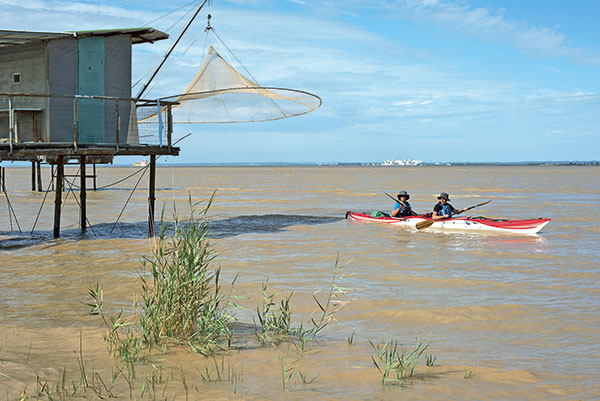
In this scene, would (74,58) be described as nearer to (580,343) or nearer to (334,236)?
(334,236)

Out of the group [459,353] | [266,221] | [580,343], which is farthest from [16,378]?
→ [266,221]

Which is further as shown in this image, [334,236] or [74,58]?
[334,236]

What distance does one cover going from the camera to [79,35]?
1605 centimetres

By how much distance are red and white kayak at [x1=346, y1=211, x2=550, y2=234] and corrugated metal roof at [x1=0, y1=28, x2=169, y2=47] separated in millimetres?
9550

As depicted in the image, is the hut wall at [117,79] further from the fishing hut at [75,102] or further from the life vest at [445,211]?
the life vest at [445,211]

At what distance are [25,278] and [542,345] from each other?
9325mm

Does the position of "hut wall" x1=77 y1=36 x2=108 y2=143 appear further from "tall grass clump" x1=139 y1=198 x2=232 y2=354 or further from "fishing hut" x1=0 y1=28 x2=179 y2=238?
"tall grass clump" x1=139 y1=198 x2=232 y2=354

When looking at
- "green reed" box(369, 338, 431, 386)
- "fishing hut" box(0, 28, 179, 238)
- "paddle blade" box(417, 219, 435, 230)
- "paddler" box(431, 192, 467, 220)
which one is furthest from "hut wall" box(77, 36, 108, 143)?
"green reed" box(369, 338, 431, 386)

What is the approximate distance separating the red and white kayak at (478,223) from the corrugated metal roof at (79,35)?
31.3ft

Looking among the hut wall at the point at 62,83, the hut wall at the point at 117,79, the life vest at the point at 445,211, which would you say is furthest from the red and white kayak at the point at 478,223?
the hut wall at the point at 62,83

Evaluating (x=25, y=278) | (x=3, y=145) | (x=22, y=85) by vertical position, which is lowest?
(x=25, y=278)

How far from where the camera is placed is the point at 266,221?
22750 millimetres

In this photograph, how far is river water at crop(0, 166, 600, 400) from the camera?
614 centimetres

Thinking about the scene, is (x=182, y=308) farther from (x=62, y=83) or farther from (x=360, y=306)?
(x=62, y=83)
